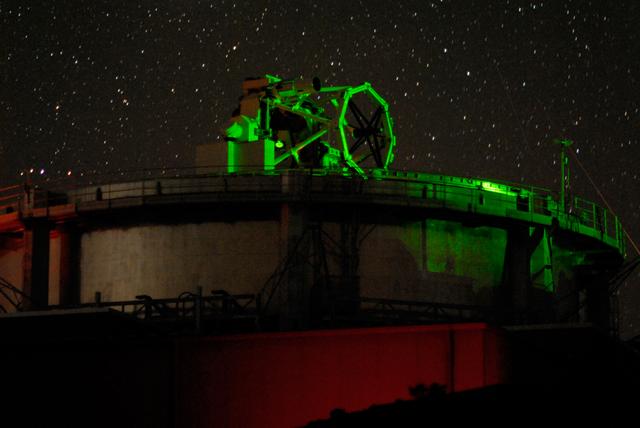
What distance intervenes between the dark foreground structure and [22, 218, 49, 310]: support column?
7 centimetres

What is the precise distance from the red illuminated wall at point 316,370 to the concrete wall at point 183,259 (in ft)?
30.7

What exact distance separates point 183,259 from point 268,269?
2845 mm

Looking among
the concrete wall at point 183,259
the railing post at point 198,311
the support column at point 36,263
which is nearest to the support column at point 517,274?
the concrete wall at point 183,259

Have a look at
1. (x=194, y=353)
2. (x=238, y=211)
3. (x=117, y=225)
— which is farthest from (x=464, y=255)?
(x=194, y=353)

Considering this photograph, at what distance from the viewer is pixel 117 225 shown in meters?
35.9

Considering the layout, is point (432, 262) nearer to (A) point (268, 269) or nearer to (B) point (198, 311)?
(A) point (268, 269)

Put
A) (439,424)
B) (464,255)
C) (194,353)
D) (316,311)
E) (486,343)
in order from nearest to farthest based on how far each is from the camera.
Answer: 1. (439,424)
2. (486,343)
3. (194,353)
4. (316,311)
5. (464,255)

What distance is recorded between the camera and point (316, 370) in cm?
2427

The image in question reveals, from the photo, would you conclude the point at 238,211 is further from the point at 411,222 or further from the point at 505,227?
the point at 505,227

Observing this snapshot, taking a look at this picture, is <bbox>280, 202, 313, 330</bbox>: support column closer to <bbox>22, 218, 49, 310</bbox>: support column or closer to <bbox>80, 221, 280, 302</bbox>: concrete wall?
<bbox>80, 221, 280, 302</bbox>: concrete wall

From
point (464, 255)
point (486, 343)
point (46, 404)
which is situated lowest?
point (46, 404)

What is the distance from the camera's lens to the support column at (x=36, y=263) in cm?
3588

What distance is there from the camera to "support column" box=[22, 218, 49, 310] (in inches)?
1412

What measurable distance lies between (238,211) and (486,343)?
1348 centimetres
